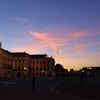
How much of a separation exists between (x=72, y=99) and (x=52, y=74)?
4556 inches

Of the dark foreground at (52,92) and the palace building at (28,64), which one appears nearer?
the dark foreground at (52,92)

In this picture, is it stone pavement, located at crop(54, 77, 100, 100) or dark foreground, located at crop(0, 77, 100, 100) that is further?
stone pavement, located at crop(54, 77, 100, 100)

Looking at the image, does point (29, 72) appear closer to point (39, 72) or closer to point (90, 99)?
point (39, 72)

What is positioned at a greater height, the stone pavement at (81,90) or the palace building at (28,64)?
the palace building at (28,64)

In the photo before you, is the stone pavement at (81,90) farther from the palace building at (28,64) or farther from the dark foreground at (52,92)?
the palace building at (28,64)

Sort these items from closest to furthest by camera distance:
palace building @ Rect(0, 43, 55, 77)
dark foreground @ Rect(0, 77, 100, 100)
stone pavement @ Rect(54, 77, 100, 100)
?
1. dark foreground @ Rect(0, 77, 100, 100)
2. stone pavement @ Rect(54, 77, 100, 100)
3. palace building @ Rect(0, 43, 55, 77)

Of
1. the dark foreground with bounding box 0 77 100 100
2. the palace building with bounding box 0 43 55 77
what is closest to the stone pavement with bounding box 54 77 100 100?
the dark foreground with bounding box 0 77 100 100

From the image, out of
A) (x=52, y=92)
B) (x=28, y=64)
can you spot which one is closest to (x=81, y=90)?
(x=52, y=92)

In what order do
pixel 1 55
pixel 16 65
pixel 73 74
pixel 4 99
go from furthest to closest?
pixel 73 74
pixel 16 65
pixel 1 55
pixel 4 99

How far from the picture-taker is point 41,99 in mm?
10922

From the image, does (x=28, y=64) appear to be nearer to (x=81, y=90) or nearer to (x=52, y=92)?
(x=81, y=90)

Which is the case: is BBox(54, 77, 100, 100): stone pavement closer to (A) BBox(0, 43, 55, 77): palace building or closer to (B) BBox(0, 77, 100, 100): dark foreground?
(B) BBox(0, 77, 100, 100): dark foreground

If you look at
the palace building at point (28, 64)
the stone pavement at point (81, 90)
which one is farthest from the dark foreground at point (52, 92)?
the palace building at point (28, 64)

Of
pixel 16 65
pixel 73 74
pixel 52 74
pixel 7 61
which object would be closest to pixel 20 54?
pixel 16 65
